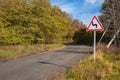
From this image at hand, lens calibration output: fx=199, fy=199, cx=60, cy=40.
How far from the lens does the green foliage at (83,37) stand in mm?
65625

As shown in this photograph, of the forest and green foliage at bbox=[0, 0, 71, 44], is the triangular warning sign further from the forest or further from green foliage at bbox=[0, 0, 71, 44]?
green foliage at bbox=[0, 0, 71, 44]

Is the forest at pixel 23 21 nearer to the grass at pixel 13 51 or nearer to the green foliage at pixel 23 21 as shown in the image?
the green foliage at pixel 23 21

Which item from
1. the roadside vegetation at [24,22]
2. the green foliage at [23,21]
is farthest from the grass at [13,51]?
the green foliage at [23,21]

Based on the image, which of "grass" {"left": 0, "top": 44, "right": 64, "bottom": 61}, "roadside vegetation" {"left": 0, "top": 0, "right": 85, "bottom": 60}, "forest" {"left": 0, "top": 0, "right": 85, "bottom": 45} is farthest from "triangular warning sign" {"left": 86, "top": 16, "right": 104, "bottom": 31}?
"forest" {"left": 0, "top": 0, "right": 85, "bottom": 45}

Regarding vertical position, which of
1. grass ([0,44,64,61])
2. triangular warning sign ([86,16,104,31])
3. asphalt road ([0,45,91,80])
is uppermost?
triangular warning sign ([86,16,104,31])

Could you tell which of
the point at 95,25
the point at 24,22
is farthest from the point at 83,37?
the point at 95,25

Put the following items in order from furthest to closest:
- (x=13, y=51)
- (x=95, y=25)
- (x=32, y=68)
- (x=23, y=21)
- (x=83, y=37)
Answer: (x=83, y=37) → (x=23, y=21) → (x=13, y=51) → (x=32, y=68) → (x=95, y=25)

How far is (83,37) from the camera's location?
68.1 metres

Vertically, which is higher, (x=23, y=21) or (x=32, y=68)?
(x=23, y=21)

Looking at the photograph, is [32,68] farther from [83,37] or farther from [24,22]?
[83,37]

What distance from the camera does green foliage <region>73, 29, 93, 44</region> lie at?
65.6m

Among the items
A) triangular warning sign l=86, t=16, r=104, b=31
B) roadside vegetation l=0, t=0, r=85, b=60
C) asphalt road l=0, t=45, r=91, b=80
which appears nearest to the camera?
asphalt road l=0, t=45, r=91, b=80

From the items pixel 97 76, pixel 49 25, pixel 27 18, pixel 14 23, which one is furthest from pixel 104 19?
pixel 97 76

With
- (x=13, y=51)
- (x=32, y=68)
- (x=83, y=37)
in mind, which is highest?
(x=83, y=37)
